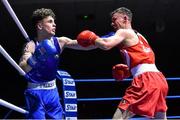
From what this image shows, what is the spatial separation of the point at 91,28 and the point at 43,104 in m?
4.66

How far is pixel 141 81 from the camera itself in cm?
273

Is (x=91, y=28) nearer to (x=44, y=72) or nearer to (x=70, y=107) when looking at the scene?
(x=70, y=107)

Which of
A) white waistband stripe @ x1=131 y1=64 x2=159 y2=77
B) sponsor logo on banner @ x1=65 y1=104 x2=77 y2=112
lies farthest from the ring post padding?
white waistband stripe @ x1=131 y1=64 x2=159 y2=77

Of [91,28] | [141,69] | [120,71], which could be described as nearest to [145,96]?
[141,69]

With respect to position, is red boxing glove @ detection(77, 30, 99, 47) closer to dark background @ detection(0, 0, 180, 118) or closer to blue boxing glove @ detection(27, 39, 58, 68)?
blue boxing glove @ detection(27, 39, 58, 68)

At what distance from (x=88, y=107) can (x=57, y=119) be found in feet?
21.5

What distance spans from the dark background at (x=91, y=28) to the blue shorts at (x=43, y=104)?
138 inches

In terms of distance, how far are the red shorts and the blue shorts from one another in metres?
0.45

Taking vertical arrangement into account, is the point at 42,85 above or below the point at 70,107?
above

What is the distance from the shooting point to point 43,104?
278 centimetres

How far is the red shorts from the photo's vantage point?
2639mm

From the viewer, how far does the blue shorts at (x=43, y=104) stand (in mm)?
2740

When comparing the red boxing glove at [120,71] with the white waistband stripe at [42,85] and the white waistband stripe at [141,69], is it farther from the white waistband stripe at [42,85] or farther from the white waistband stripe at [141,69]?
the white waistband stripe at [42,85]

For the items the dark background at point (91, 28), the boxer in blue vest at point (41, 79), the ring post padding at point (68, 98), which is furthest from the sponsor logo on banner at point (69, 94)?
the dark background at point (91, 28)
